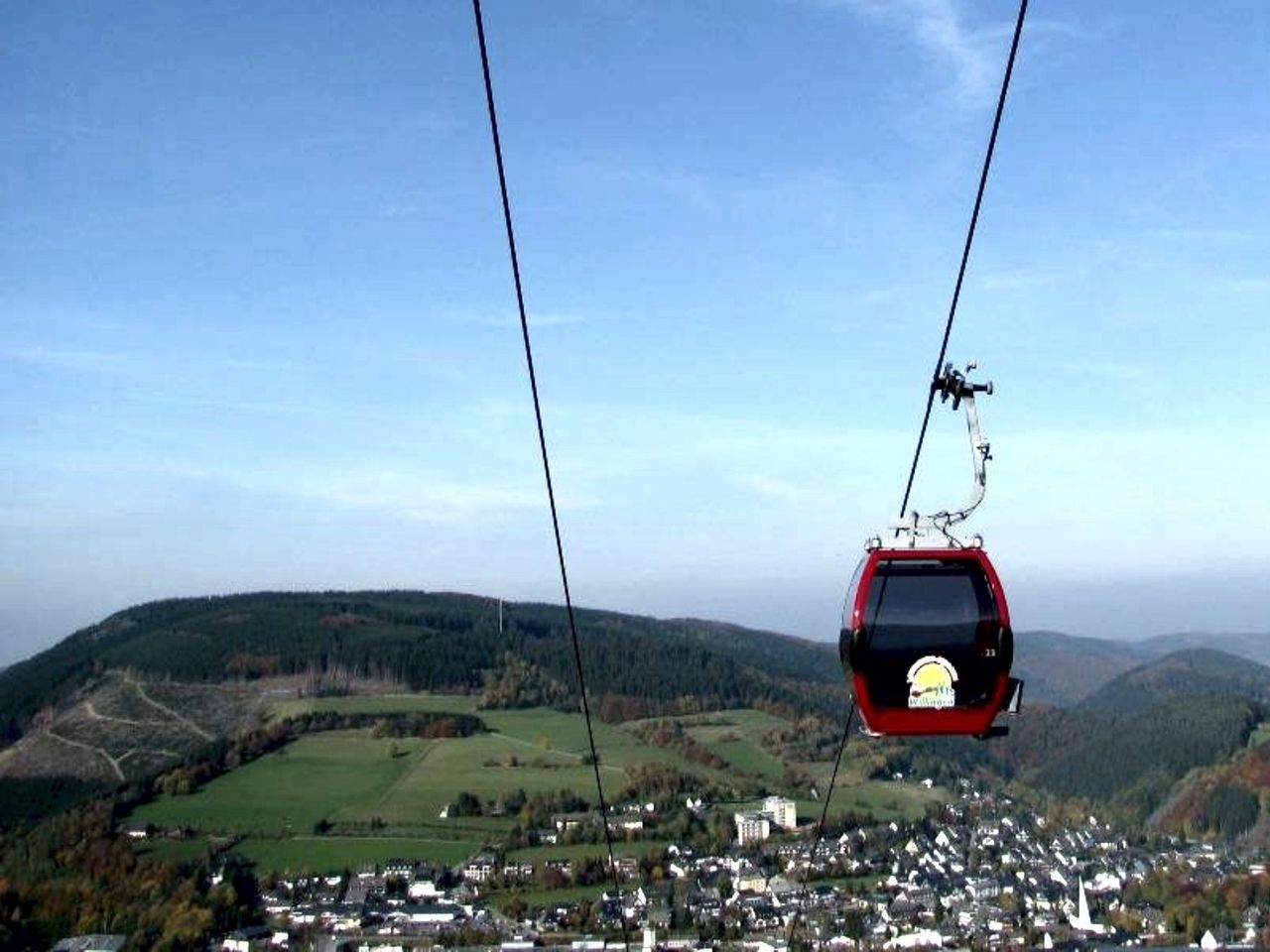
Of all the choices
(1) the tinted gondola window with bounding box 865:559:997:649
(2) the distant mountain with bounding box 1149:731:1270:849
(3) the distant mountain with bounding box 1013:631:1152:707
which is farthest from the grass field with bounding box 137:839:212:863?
(3) the distant mountain with bounding box 1013:631:1152:707

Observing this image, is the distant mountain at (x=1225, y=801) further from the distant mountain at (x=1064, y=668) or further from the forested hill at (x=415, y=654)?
the distant mountain at (x=1064, y=668)

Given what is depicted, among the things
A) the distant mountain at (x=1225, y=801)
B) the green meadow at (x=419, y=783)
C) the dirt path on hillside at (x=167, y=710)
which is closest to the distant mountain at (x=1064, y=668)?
the distant mountain at (x=1225, y=801)

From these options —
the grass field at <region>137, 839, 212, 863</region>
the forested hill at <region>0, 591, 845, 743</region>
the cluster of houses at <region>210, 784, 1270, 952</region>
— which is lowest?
the cluster of houses at <region>210, 784, 1270, 952</region>

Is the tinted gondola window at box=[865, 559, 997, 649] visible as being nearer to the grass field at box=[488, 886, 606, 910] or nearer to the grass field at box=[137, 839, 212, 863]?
the grass field at box=[488, 886, 606, 910]

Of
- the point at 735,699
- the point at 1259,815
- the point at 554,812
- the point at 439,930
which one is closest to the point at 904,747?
the point at 735,699

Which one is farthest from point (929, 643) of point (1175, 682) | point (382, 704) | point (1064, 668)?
point (1064, 668)
